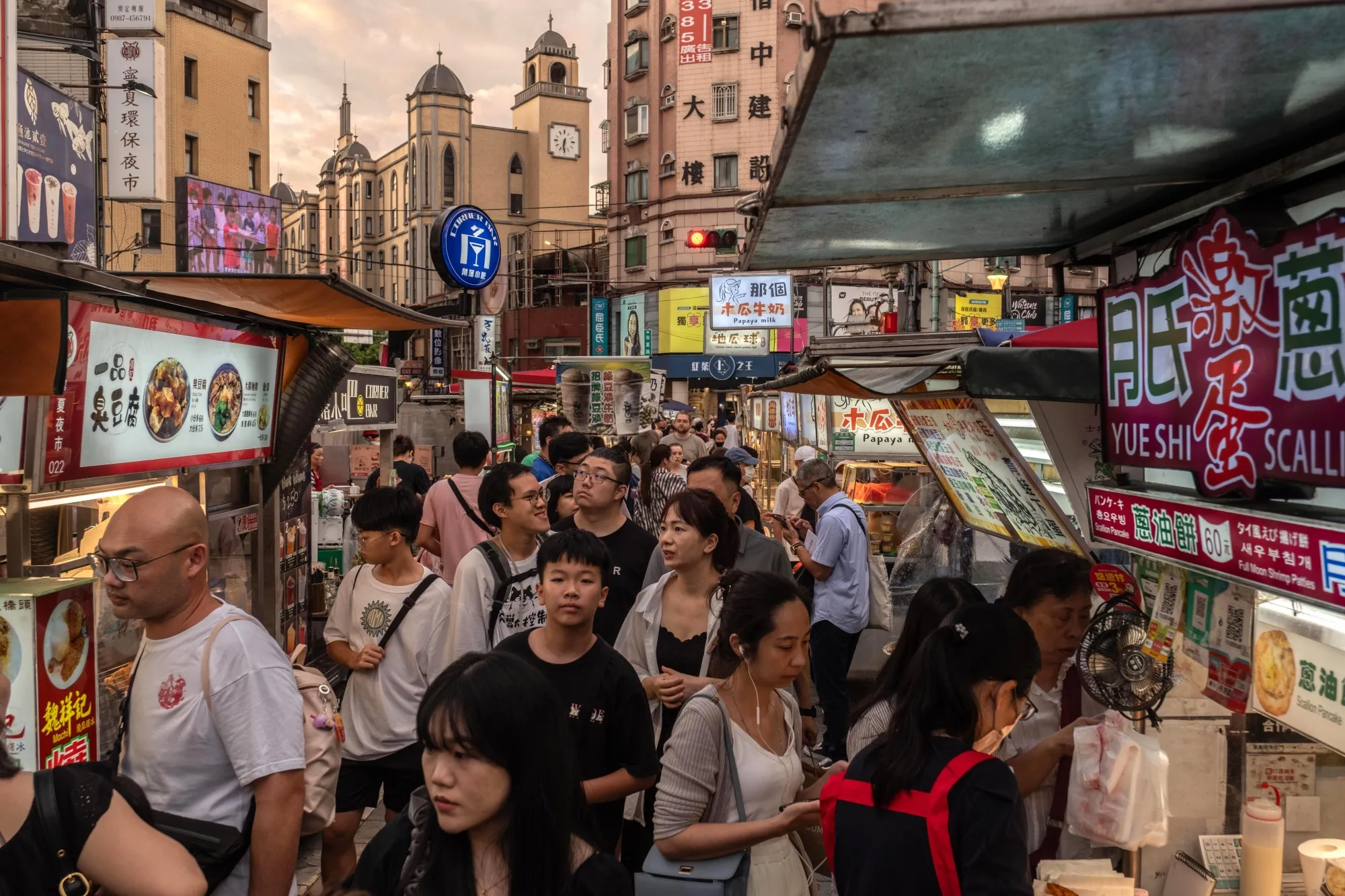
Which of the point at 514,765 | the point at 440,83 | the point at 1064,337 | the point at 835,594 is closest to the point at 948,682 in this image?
the point at 514,765

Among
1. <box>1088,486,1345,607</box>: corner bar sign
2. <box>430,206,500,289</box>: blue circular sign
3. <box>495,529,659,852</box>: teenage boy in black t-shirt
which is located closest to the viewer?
<box>1088,486,1345,607</box>: corner bar sign

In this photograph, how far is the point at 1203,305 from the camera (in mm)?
3145

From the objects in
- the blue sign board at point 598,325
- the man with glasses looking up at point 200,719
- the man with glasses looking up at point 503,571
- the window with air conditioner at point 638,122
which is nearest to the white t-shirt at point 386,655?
the man with glasses looking up at point 503,571

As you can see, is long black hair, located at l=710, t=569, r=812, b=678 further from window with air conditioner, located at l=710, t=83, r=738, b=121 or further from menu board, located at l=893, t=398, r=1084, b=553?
window with air conditioner, located at l=710, t=83, r=738, b=121

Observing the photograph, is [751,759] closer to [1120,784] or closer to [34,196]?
[1120,784]

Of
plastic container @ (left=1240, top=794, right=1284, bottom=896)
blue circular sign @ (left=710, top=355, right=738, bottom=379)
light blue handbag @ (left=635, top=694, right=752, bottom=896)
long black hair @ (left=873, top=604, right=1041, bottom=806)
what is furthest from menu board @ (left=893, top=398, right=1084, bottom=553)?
blue circular sign @ (left=710, top=355, right=738, bottom=379)

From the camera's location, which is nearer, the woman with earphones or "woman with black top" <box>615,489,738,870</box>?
the woman with earphones

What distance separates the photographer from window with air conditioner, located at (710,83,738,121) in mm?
40469

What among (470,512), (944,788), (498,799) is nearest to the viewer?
(498,799)

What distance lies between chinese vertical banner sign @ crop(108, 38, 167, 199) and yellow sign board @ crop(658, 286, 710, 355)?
23.6m

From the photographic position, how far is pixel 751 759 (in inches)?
133

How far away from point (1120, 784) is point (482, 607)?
2753 millimetres

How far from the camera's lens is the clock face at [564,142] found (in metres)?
63.1

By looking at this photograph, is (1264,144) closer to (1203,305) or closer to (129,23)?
(1203,305)
